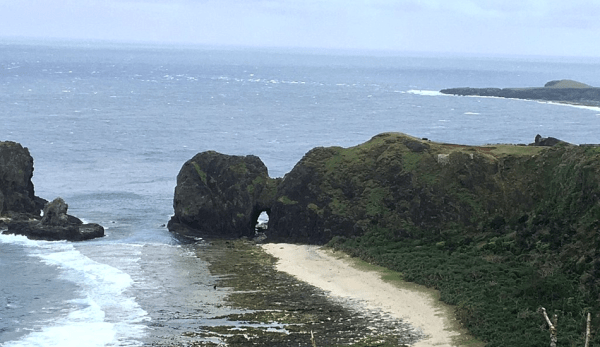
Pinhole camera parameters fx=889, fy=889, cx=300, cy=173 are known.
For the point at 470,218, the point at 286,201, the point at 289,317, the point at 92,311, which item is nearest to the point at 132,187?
the point at 286,201

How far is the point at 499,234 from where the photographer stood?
230ft

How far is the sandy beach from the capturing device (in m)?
53.0

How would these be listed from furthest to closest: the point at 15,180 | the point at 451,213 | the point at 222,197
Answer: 1. the point at 15,180
2. the point at 222,197
3. the point at 451,213

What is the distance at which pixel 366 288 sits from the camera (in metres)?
62.2

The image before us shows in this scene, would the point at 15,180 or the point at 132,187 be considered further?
the point at 132,187

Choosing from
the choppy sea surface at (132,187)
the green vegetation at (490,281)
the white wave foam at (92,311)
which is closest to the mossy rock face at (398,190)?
the green vegetation at (490,281)

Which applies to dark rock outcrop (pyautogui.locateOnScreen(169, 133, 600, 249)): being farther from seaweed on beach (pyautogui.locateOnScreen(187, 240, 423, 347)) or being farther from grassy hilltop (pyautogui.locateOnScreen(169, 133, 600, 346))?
seaweed on beach (pyautogui.locateOnScreen(187, 240, 423, 347))

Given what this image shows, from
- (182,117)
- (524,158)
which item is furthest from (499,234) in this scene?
(182,117)

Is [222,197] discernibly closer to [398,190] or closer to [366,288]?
[398,190]

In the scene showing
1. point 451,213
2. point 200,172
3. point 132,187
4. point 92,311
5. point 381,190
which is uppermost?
point 381,190

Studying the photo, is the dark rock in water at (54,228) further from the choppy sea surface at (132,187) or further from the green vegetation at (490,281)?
the green vegetation at (490,281)

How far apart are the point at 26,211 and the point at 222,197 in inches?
756

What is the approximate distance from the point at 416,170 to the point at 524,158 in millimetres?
9209

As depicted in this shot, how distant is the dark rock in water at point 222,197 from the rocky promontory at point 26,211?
806 cm
